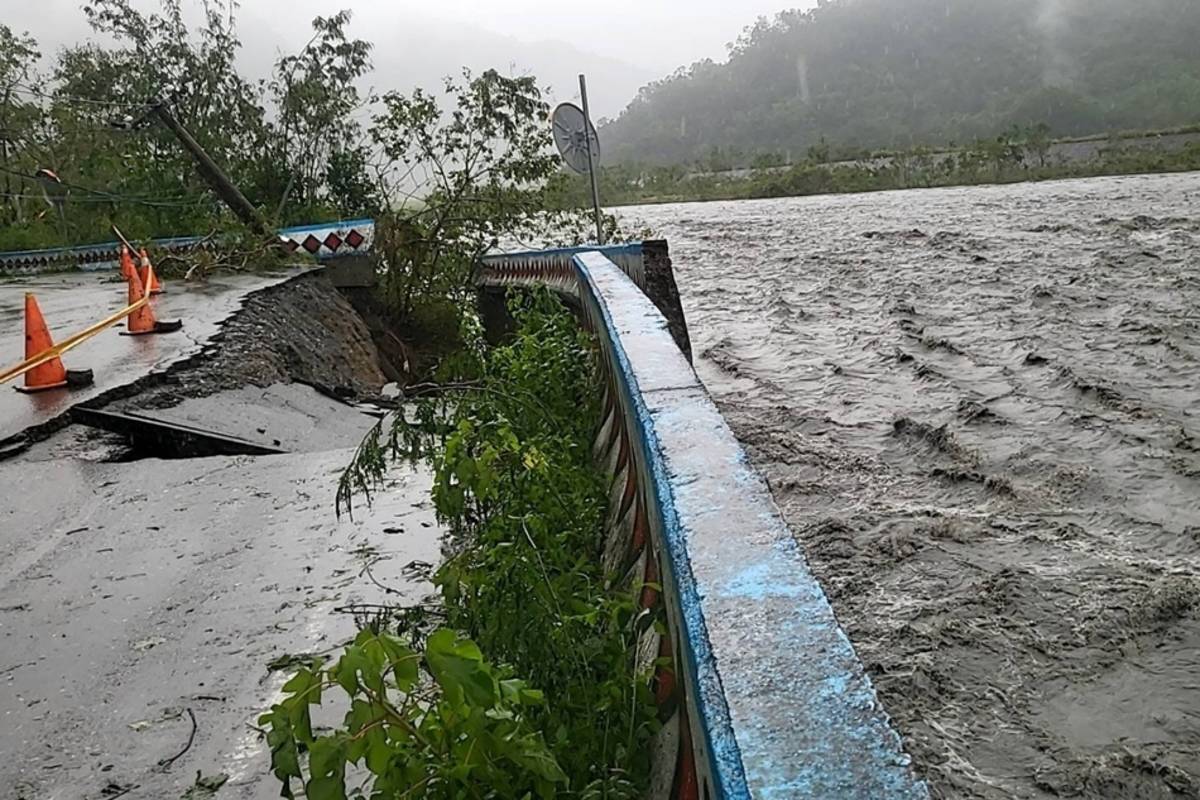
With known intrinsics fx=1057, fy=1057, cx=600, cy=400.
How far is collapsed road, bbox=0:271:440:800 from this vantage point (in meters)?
2.89

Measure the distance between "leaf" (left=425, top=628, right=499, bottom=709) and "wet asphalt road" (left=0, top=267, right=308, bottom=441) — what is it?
5476 millimetres

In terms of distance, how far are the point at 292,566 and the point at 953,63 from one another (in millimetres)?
124157

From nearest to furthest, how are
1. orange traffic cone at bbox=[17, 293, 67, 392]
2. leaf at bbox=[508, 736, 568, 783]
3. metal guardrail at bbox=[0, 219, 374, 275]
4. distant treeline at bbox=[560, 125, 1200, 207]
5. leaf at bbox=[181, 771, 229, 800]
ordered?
leaf at bbox=[508, 736, 568, 783] → leaf at bbox=[181, 771, 229, 800] → orange traffic cone at bbox=[17, 293, 67, 392] → metal guardrail at bbox=[0, 219, 374, 275] → distant treeline at bbox=[560, 125, 1200, 207]

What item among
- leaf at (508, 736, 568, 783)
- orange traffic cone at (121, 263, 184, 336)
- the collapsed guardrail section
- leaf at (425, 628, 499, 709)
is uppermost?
the collapsed guardrail section

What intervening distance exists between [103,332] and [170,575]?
637 cm

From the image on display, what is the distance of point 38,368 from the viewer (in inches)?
285

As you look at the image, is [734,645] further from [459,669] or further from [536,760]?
[536,760]

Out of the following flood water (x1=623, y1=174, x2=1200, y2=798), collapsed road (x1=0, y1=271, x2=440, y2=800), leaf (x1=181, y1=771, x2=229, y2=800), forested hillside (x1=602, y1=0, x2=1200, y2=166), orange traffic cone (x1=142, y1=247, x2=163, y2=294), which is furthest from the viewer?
forested hillside (x1=602, y1=0, x2=1200, y2=166)

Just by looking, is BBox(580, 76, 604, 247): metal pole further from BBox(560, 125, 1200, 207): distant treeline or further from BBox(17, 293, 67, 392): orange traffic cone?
BBox(560, 125, 1200, 207): distant treeline

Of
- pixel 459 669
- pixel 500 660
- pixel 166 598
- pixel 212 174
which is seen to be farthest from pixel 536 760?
pixel 212 174

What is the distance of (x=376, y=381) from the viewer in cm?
1325

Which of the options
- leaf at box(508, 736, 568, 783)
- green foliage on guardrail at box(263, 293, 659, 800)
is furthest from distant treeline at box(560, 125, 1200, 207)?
leaf at box(508, 736, 568, 783)

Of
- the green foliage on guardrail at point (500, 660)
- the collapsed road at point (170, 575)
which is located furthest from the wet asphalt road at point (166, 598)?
the green foliage on guardrail at point (500, 660)

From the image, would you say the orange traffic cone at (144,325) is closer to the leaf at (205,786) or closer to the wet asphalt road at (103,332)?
the wet asphalt road at (103,332)
